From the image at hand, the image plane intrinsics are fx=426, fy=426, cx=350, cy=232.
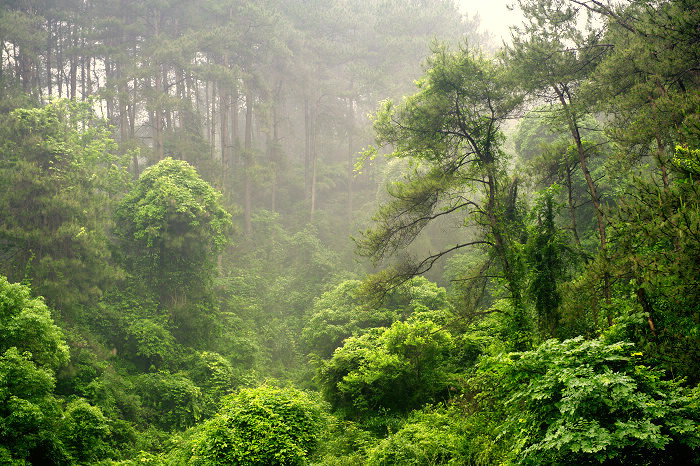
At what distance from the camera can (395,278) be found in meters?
10.5

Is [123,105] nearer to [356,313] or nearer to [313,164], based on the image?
[313,164]

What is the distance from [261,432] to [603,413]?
4798 mm

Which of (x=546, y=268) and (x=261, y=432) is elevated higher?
(x=546, y=268)

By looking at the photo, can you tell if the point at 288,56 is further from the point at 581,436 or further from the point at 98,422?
the point at 581,436

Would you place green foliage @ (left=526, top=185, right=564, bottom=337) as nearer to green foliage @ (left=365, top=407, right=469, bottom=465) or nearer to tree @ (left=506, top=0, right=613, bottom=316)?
green foliage @ (left=365, top=407, right=469, bottom=465)

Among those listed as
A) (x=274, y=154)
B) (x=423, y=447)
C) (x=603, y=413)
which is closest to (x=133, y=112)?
(x=274, y=154)

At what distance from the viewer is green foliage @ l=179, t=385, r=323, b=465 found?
247 inches

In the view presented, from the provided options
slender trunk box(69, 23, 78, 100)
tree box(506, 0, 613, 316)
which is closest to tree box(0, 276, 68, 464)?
tree box(506, 0, 613, 316)

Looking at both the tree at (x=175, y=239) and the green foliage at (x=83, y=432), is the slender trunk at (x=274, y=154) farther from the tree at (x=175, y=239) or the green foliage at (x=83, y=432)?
the green foliage at (x=83, y=432)

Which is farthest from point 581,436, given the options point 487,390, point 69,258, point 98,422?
point 69,258

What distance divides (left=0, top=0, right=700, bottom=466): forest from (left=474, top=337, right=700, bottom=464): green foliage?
0.02 metres

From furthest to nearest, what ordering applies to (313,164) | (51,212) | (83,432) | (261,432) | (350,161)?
(350,161) → (313,164) → (51,212) → (83,432) → (261,432)

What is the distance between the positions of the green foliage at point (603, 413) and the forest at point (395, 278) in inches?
0.9

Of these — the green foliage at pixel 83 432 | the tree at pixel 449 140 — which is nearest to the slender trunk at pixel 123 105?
the green foliage at pixel 83 432
